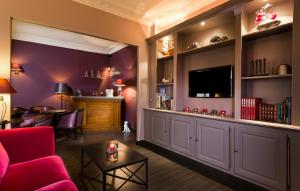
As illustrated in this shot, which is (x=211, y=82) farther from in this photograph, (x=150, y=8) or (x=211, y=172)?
(x=150, y=8)

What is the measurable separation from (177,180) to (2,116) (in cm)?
263

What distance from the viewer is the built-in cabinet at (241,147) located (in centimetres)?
180

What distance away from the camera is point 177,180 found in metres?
2.35

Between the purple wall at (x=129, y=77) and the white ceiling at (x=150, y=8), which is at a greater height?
the white ceiling at (x=150, y=8)

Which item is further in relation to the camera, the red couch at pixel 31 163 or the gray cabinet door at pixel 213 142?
the gray cabinet door at pixel 213 142

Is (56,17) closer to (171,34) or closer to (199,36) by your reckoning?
(171,34)

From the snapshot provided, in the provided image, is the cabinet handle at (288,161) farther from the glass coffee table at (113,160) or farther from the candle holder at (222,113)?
the glass coffee table at (113,160)

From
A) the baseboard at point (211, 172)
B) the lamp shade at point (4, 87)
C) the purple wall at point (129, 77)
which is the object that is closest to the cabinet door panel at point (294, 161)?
the baseboard at point (211, 172)

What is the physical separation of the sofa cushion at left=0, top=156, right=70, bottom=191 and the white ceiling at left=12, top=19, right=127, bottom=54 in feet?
12.7

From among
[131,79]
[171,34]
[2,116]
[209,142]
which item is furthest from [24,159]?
[131,79]

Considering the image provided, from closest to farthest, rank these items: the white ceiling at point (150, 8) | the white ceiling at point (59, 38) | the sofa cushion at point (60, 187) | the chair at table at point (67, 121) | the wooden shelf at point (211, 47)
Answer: the sofa cushion at point (60, 187), the wooden shelf at point (211, 47), the white ceiling at point (150, 8), the chair at table at point (67, 121), the white ceiling at point (59, 38)

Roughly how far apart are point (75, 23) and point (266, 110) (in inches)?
130

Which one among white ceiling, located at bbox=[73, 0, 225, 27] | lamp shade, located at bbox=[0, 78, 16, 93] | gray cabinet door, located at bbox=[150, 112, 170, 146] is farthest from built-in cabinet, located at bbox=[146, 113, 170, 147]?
lamp shade, located at bbox=[0, 78, 16, 93]

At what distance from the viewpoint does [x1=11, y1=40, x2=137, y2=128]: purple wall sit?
4859 mm
